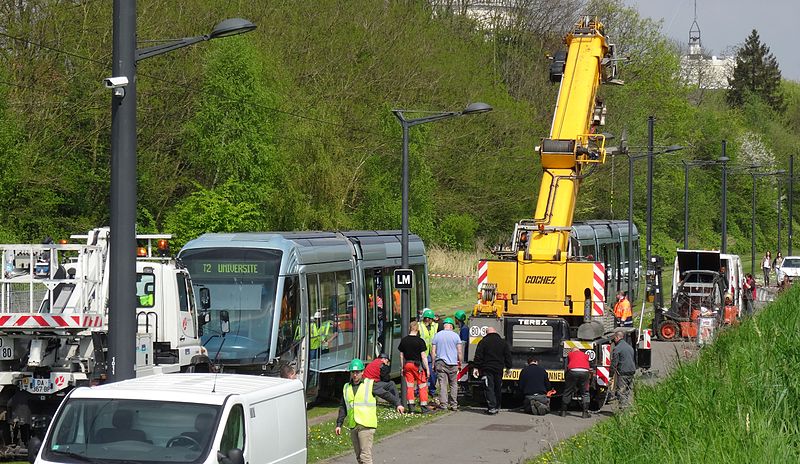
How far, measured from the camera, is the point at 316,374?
2619 centimetres

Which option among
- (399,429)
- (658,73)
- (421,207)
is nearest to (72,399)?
(399,429)

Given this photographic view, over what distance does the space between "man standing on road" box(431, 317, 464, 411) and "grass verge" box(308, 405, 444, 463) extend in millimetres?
744

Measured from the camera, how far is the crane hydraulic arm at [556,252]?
85.0ft

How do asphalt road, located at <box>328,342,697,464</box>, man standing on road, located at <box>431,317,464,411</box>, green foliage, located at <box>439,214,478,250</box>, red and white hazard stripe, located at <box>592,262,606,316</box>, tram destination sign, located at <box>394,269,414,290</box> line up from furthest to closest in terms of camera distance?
1. green foliage, located at <box>439,214,478,250</box>
2. tram destination sign, located at <box>394,269,414,290</box>
3. man standing on road, located at <box>431,317,464,411</box>
4. red and white hazard stripe, located at <box>592,262,606,316</box>
5. asphalt road, located at <box>328,342,697,464</box>

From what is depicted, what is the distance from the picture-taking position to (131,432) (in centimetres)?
1183

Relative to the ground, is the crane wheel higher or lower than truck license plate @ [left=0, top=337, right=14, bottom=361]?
lower

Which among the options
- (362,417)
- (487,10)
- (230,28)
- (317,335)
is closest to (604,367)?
(317,335)

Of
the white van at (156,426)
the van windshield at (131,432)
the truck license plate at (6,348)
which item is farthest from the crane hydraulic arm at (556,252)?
the van windshield at (131,432)

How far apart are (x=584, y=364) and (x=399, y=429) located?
3935 mm

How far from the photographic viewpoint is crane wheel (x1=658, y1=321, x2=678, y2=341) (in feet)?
139

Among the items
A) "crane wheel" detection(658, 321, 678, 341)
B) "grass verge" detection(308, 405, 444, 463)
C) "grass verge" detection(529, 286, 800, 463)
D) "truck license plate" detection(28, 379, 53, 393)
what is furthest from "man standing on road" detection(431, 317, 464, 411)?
"crane wheel" detection(658, 321, 678, 341)

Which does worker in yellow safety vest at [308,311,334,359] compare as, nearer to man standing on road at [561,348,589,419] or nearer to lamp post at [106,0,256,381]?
man standing on road at [561,348,589,419]

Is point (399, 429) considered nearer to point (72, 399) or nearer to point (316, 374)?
point (316, 374)

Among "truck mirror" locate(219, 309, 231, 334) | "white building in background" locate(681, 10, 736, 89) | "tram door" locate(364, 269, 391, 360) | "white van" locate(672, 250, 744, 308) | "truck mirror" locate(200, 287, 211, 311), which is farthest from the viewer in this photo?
"white building in background" locate(681, 10, 736, 89)
